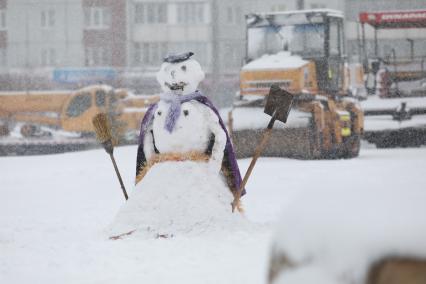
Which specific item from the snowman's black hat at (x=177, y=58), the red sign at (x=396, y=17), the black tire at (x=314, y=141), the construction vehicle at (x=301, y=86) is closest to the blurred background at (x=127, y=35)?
the red sign at (x=396, y=17)

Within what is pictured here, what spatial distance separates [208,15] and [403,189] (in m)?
46.1

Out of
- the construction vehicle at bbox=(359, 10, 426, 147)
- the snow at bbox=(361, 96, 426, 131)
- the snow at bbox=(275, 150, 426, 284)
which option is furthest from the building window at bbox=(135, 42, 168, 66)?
the snow at bbox=(275, 150, 426, 284)

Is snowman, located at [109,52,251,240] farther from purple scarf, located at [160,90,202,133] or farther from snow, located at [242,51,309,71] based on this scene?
snow, located at [242,51,309,71]

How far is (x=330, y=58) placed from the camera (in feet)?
56.8

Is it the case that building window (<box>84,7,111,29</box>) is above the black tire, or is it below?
above

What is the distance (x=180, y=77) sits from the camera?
8.05m

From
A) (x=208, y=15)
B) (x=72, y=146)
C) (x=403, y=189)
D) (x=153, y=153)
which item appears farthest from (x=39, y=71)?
(x=403, y=189)

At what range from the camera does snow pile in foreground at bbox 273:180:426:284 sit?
83.4 inches

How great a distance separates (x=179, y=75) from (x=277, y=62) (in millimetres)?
9242

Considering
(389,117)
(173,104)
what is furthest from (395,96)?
(173,104)

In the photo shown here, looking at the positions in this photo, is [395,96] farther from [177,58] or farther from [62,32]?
[62,32]

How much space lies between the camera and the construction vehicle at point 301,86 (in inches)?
620

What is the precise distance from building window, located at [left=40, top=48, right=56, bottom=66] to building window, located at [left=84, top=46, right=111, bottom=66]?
175 centimetres

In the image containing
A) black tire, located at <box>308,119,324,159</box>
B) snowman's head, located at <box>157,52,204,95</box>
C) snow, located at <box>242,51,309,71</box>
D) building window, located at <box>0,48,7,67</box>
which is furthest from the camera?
building window, located at <box>0,48,7,67</box>
